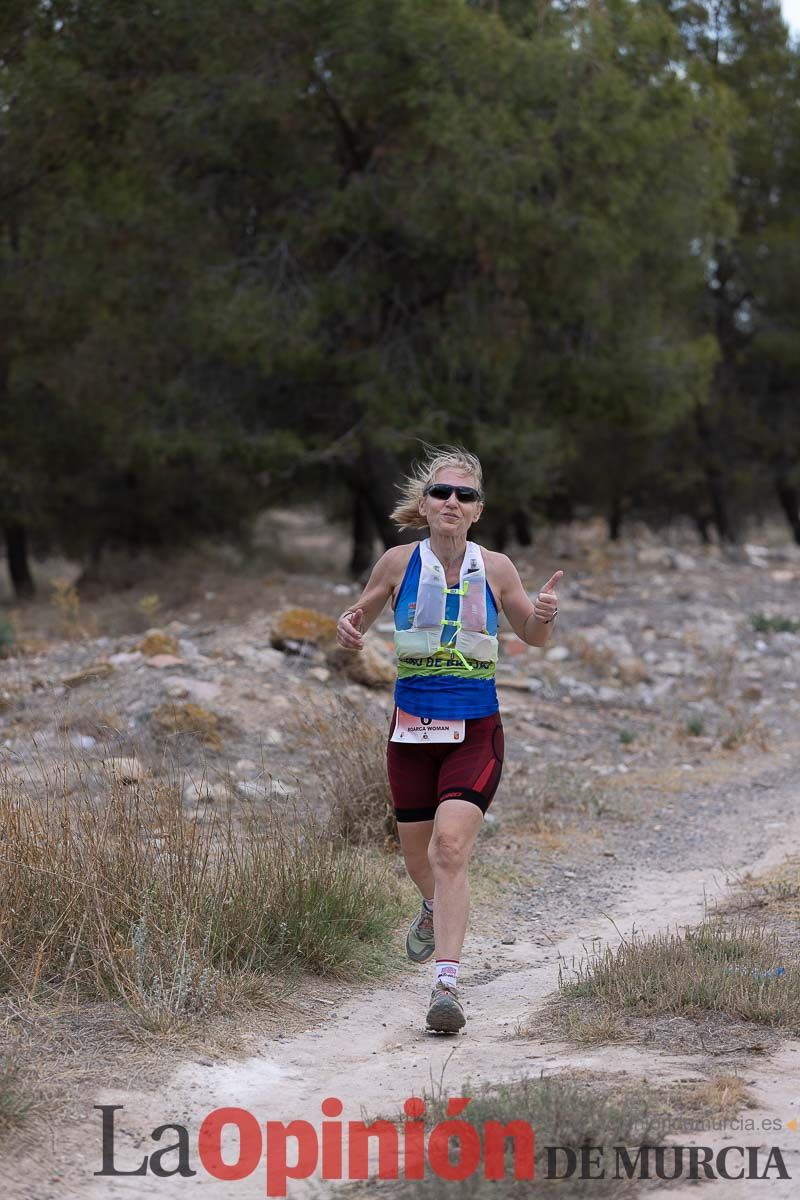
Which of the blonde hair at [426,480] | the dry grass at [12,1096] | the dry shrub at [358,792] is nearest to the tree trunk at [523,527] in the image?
the dry shrub at [358,792]

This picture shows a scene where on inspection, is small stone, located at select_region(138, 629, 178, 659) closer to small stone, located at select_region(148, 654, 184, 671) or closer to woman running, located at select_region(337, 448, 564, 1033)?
small stone, located at select_region(148, 654, 184, 671)

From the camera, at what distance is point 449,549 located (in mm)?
4848

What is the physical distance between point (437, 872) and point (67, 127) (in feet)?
40.0

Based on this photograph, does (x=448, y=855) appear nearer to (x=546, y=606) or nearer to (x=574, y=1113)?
(x=546, y=606)

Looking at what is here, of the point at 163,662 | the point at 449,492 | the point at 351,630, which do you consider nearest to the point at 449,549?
the point at 449,492

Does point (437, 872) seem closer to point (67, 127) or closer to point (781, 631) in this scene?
point (781, 631)

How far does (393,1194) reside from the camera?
10.9 ft

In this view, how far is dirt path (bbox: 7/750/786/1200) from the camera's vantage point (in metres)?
3.52

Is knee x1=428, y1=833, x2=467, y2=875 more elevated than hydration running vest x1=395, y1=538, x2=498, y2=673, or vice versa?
hydration running vest x1=395, y1=538, x2=498, y2=673

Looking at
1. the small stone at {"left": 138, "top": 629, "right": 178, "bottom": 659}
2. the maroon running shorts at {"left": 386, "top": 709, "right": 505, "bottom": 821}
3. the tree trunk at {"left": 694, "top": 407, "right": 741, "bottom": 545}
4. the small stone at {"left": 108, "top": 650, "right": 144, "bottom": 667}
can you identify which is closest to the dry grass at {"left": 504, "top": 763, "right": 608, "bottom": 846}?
the maroon running shorts at {"left": 386, "top": 709, "right": 505, "bottom": 821}

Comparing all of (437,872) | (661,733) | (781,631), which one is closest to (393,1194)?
(437,872)

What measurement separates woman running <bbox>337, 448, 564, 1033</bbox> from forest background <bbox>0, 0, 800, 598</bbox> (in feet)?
31.2

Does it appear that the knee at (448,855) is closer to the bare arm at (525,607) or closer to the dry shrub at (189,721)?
the bare arm at (525,607)

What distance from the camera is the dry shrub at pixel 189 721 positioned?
27.9ft
